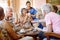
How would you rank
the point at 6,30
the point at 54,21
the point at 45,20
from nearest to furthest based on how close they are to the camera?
the point at 6,30
the point at 54,21
the point at 45,20

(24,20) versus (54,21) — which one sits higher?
(54,21)

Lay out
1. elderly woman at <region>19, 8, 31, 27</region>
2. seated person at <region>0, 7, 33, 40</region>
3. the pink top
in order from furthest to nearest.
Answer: elderly woman at <region>19, 8, 31, 27</region> < the pink top < seated person at <region>0, 7, 33, 40</region>

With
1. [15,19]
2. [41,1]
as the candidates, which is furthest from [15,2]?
[15,19]

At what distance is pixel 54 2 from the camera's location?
6020 mm

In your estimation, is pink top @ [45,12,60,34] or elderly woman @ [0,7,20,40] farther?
pink top @ [45,12,60,34]

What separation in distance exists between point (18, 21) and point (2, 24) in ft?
4.95

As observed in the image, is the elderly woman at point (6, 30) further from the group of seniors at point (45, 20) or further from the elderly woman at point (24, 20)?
the elderly woman at point (24, 20)

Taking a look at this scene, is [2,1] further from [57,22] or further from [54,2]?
[57,22]

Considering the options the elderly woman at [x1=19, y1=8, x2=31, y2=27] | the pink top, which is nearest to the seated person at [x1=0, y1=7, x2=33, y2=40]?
the pink top

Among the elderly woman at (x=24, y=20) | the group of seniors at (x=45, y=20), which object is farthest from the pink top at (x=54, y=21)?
the elderly woman at (x=24, y=20)

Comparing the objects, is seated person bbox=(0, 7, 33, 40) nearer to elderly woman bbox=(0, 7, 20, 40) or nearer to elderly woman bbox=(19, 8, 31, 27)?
elderly woman bbox=(0, 7, 20, 40)

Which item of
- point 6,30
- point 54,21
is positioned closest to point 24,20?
point 54,21

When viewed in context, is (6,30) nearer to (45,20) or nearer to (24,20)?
(45,20)

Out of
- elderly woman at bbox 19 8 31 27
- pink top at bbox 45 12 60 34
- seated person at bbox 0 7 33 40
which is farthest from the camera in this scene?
elderly woman at bbox 19 8 31 27
